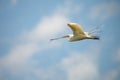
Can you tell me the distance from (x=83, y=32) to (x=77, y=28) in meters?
1.34

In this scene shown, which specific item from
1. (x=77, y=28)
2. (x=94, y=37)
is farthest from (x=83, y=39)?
(x=77, y=28)

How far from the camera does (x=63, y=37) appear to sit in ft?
81.9

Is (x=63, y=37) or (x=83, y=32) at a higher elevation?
(x=63, y=37)

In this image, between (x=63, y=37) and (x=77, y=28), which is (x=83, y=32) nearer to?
(x=77, y=28)

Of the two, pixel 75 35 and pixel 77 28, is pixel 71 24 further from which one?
pixel 75 35

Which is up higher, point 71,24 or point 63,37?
point 63,37

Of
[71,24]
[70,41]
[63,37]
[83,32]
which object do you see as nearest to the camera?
[71,24]

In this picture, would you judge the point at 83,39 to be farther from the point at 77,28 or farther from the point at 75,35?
the point at 77,28

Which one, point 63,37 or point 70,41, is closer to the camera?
point 70,41

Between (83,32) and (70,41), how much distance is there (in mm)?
2503

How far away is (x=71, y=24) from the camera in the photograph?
19172 millimetres

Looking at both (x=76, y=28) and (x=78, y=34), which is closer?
(x=76, y=28)

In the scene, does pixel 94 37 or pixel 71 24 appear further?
pixel 94 37

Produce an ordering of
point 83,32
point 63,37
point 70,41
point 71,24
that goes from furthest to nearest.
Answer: point 63,37 → point 70,41 → point 83,32 → point 71,24
